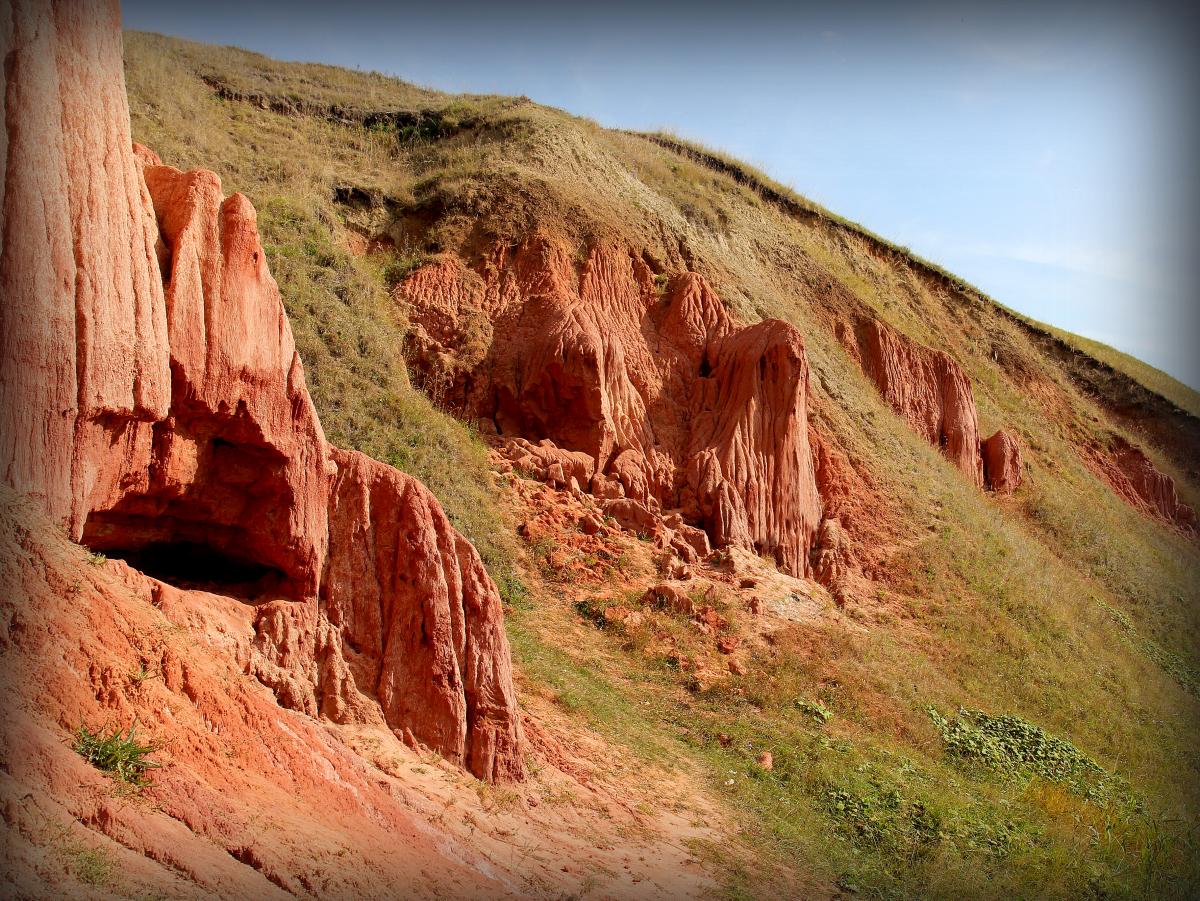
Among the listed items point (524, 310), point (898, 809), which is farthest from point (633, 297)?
point (898, 809)

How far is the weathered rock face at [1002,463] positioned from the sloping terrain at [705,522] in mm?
126

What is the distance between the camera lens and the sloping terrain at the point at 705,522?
1081 cm

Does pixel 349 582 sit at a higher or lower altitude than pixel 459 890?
higher

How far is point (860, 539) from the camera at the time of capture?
20062 millimetres

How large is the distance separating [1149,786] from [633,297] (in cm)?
1374

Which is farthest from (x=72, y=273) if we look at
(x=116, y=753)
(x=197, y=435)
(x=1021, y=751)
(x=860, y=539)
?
(x=860, y=539)

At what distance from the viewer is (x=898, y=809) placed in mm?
11672

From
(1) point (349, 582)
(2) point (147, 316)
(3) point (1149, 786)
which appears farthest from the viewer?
(3) point (1149, 786)

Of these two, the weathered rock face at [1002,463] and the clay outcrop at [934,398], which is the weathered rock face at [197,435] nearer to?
the clay outcrop at [934,398]

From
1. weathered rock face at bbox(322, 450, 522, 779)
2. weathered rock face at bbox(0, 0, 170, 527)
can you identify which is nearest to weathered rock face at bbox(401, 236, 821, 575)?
weathered rock face at bbox(322, 450, 522, 779)

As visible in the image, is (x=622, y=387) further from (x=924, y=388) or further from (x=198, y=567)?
(x=924, y=388)

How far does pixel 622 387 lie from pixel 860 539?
239 inches

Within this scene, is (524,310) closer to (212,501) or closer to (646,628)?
(646,628)

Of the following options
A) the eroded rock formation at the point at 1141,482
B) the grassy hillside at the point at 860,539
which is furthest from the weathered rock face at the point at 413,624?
the eroded rock formation at the point at 1141,482
